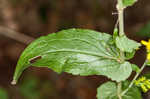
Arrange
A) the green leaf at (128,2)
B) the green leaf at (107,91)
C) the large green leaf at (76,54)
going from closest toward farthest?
the green leaf at (128,2), the large green leaf at (76,54), the green leaf at (107,91)

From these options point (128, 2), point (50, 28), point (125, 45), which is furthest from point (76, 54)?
point (50, 28)

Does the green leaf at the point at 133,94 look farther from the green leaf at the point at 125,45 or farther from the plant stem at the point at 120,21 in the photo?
the green leaf at the point at 125,45

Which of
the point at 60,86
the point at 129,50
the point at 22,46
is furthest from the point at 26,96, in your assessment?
the point at 129,50

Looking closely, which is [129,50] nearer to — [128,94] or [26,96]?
[128,94]

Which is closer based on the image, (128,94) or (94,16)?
(128,94)

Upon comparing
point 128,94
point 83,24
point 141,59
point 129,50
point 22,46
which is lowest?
point 128,94

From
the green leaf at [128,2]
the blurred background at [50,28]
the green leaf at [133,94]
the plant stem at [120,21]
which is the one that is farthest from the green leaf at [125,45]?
the blurred background at [50,28]
